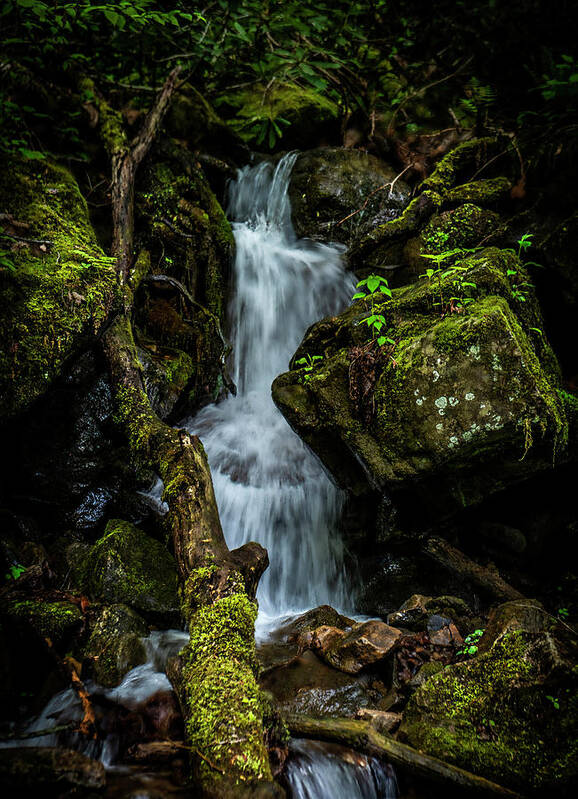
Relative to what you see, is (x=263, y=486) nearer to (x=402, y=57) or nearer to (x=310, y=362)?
(x=310, y=362)

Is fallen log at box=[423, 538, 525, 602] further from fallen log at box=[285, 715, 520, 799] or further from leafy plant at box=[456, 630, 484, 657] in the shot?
fallen log at box=[285, 715, 520, 799]

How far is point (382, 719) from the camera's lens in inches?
92.4

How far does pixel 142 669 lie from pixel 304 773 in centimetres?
139

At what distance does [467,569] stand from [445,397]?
2029 mm

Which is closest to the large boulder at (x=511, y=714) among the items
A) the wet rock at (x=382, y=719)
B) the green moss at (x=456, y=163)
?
the wet rock at (x=382, y=719)

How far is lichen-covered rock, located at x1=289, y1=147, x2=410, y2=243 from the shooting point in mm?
7289

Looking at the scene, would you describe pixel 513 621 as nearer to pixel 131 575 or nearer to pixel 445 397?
pixel 445 397

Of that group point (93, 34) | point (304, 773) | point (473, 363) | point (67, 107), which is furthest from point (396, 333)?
point (93, 34)

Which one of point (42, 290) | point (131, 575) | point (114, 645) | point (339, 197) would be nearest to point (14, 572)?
point (131, 575)

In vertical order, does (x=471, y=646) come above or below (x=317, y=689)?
above

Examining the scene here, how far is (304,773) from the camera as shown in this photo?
1.85 metres

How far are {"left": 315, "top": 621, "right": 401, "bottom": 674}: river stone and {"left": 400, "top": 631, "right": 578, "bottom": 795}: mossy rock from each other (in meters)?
0.75

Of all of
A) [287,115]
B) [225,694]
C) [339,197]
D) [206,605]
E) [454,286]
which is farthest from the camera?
[287,115]

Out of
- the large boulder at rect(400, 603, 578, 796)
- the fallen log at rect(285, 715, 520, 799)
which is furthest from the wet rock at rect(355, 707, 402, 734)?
the fallen log at rect(285, 715, 520, 799)
